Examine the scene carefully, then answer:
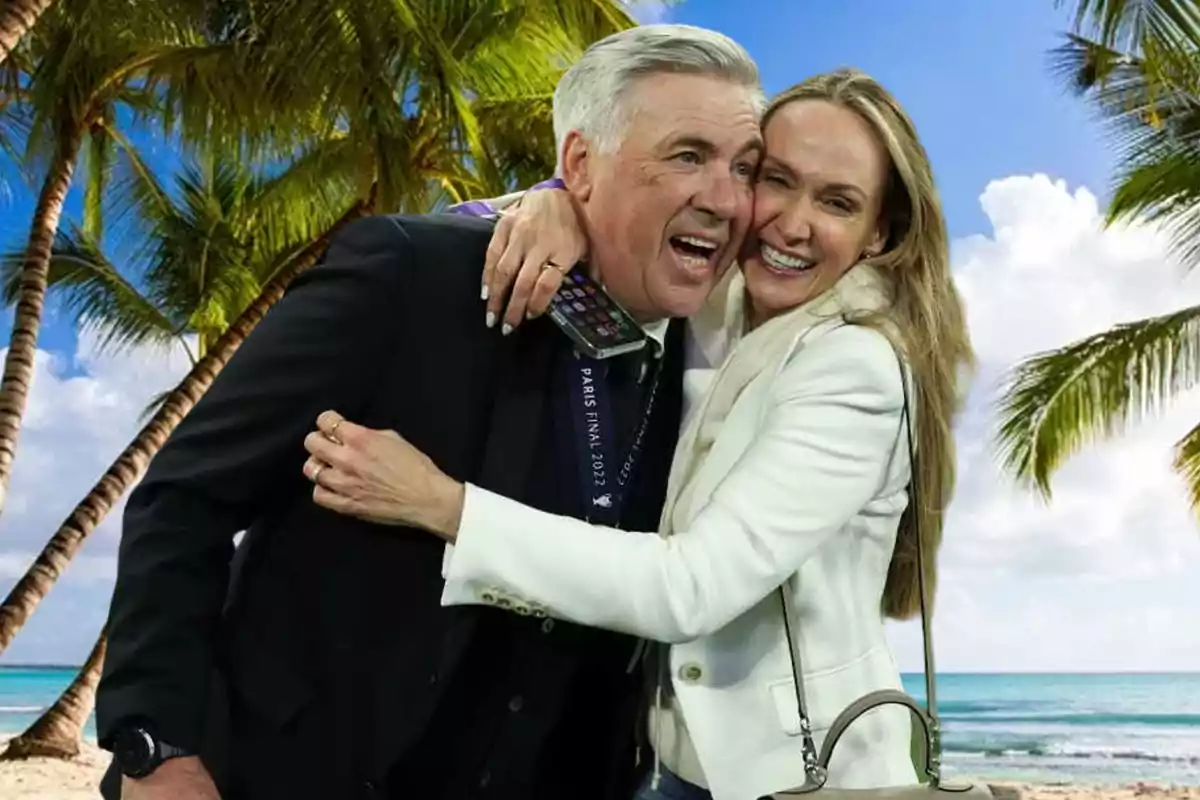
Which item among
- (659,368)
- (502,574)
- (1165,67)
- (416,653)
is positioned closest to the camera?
(502,574)

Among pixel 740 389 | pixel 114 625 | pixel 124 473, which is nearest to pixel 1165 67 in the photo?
pixel 124 473

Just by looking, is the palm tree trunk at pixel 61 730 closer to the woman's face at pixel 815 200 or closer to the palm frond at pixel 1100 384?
the palm frond at pixel 1100 384

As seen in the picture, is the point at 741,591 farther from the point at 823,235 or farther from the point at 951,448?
the point at 823,235

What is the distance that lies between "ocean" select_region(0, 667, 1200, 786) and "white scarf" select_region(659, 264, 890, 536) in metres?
25.4

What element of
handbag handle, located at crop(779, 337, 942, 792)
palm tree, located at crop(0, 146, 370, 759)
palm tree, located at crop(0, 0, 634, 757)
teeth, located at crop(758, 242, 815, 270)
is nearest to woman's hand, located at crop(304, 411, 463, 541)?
handbag handle, located at crop(779, 337, 942, 792)

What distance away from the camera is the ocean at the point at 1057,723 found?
2830 cm

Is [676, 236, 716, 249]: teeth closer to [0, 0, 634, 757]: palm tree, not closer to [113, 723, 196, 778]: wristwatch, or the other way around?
[113, 723, 196, 778]: wristwatch

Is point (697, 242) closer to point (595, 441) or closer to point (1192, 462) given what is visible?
point (595, 441)

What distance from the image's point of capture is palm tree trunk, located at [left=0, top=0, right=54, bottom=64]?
7434 mm

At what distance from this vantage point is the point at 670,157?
83.4 inches

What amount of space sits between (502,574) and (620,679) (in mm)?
414

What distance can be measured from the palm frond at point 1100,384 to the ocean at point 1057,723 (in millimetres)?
15698

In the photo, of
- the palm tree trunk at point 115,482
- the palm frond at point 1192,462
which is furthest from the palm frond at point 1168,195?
the palm tree trunk at point 115,482

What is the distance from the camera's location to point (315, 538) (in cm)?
191
